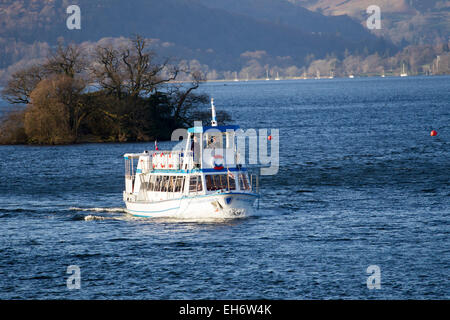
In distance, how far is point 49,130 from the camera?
333ft

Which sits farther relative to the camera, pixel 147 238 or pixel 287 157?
pixel 287 157

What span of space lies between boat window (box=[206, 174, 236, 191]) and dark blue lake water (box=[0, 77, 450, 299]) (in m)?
2.29

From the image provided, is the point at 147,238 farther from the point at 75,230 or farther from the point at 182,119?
the point at 182,119

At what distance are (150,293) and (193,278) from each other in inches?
108

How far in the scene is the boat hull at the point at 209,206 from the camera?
46.7 meters

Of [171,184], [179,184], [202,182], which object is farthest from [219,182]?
[171,184]

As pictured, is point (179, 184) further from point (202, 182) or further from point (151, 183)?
point (151, 183)

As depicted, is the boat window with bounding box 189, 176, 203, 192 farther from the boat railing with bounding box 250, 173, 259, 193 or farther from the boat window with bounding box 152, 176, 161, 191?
the boat window with bounding box 152, 176, 161, 191

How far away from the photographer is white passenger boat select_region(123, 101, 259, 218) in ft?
154

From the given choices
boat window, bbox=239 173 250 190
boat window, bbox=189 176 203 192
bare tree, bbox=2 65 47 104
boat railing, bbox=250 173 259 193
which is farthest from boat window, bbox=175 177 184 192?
bare tree, bbox=2 65 47 104
